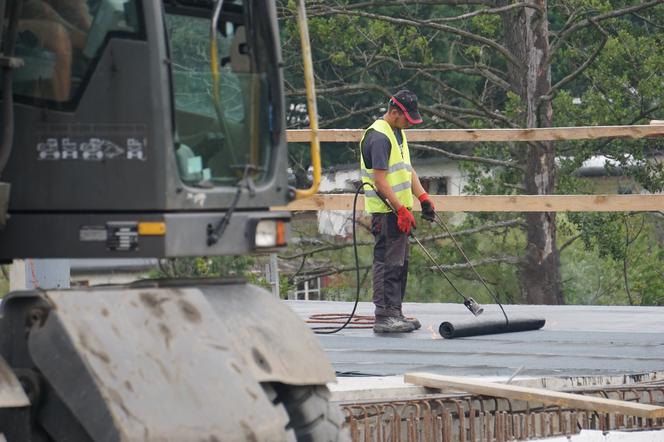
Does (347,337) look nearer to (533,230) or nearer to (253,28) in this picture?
(253,28)

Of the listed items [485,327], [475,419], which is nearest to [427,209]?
[485,327]

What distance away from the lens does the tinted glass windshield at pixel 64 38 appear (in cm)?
624

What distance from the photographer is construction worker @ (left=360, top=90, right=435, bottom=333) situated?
11.5 meters

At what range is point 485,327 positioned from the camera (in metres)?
12.0

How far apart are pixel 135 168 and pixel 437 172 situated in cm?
3066

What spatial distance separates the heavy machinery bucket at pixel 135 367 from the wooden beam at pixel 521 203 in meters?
7.99

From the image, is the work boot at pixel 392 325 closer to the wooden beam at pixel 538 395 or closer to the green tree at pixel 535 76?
the wooden beam at pixel 538 395

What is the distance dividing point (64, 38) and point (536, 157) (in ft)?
55.2

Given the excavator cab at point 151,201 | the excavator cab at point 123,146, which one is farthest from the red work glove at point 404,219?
the excavator cab at point 123,146

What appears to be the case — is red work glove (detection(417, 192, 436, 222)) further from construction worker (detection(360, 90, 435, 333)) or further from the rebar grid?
the rebar grid

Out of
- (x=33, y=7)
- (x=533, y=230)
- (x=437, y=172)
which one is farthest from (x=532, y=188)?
(x=33, y=7)

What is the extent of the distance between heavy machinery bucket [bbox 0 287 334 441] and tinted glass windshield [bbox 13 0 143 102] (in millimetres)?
1007

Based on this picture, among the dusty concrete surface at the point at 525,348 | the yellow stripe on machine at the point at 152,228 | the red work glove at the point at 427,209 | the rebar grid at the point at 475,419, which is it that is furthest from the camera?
the red work glove at the point at 427,209

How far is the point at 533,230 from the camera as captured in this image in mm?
23062
